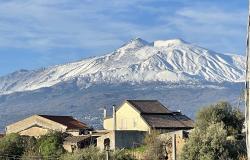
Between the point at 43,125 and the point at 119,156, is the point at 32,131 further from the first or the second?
the point at 119,156

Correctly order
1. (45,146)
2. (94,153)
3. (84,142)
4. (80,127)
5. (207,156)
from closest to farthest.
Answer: (207,156) < (94,153) < (45,146) < (84,142) < (80,127)

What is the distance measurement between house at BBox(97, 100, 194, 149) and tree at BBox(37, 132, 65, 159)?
4633 mm

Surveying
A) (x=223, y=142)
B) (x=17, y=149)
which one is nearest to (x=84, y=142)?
(x=17, y=149)

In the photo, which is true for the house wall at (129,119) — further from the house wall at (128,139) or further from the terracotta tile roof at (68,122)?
the terracotta tile roof at (68,122)

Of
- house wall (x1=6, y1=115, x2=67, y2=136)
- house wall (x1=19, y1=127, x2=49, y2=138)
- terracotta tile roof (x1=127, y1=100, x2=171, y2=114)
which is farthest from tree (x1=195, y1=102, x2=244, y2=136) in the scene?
house wall (x1=19, y1=127, x2=49, y2=138)

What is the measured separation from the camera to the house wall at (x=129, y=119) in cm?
7988

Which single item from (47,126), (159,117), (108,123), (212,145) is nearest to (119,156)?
(212,145)

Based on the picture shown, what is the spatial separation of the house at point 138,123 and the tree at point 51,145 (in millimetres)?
4633

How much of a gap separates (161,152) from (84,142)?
18.8 metres

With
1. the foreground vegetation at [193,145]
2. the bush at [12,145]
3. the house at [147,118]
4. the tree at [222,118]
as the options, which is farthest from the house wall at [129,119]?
the tree at [222,118]

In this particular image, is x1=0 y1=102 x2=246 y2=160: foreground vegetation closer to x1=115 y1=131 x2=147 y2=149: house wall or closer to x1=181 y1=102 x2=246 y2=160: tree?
x1=181 y1=102 x2=246 y2=160: tree

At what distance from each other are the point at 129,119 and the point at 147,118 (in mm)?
4052

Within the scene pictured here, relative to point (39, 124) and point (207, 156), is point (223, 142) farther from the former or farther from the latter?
point (39, 124)

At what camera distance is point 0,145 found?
73.5 metres
